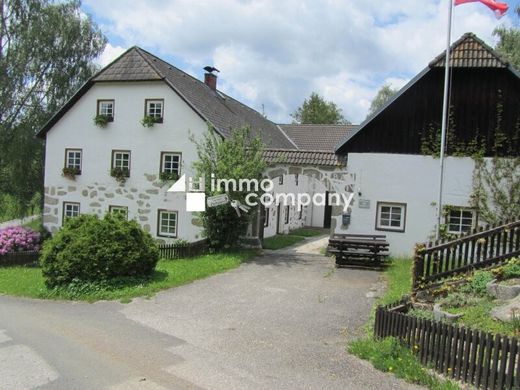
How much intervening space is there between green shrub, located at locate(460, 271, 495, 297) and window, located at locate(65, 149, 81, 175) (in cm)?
1658

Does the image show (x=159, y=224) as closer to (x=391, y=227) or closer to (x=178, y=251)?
(x=178, y=251)

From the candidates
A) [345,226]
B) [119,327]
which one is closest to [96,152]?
[345,226]

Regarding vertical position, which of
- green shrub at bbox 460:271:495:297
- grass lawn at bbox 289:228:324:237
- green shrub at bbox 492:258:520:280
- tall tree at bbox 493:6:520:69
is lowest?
grass lawn at bbox 289:228:324:237

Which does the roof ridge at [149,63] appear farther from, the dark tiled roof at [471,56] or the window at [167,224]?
the dark tiled roof at [471,56]

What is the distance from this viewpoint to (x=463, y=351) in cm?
602

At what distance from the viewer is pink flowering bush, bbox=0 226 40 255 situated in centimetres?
1841

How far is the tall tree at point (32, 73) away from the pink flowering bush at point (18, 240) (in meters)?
4.83

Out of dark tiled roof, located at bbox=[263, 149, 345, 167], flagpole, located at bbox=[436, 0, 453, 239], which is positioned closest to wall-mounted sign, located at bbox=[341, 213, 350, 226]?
dark tiled roof, located at bbox=[263, 149, 345, 167]

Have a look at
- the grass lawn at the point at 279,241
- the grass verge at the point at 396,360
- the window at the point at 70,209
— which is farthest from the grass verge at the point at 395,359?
the window at the point at 70,209

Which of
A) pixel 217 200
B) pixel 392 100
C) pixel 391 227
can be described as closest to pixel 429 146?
A: pixel 392 100

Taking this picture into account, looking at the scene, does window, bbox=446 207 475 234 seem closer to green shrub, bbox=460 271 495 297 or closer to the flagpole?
the flagpole

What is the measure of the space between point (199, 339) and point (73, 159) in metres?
15.3

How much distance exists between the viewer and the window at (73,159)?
2045 cm

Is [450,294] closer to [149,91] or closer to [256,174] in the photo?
[256,174]
